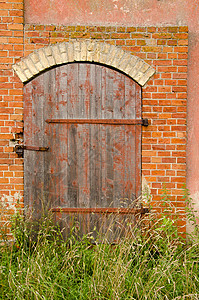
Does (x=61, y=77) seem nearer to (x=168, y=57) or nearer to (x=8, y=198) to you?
(x=168, y=57)

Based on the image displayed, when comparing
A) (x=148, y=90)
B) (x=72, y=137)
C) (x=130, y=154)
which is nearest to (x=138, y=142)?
(x=130, y=154)

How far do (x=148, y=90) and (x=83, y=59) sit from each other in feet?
2.98

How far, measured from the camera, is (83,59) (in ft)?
11.1

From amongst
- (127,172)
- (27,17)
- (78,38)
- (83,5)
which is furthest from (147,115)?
Answer: (27,17)

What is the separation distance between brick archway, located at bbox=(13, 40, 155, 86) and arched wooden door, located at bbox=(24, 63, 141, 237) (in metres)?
0.08

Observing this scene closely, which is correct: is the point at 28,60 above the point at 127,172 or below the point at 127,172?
above

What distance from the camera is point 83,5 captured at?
3.46 m

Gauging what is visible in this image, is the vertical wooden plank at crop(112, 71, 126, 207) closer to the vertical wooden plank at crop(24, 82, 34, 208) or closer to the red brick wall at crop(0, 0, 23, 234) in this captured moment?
the vertical wooden plank at crop(24, 82, 34, 208)

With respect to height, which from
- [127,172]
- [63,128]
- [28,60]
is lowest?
[127,172]

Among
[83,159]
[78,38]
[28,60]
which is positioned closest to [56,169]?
[83,159]

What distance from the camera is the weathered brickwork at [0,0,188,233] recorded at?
3.40 meters

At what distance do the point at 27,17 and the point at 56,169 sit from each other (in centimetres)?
197

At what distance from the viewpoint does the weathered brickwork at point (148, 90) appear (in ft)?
11.2

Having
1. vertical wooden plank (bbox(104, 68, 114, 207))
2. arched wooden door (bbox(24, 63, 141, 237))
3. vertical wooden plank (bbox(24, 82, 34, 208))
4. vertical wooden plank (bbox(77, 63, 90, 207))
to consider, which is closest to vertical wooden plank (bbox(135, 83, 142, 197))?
arched wooden door (bbox(24, 63, 141, 237))
